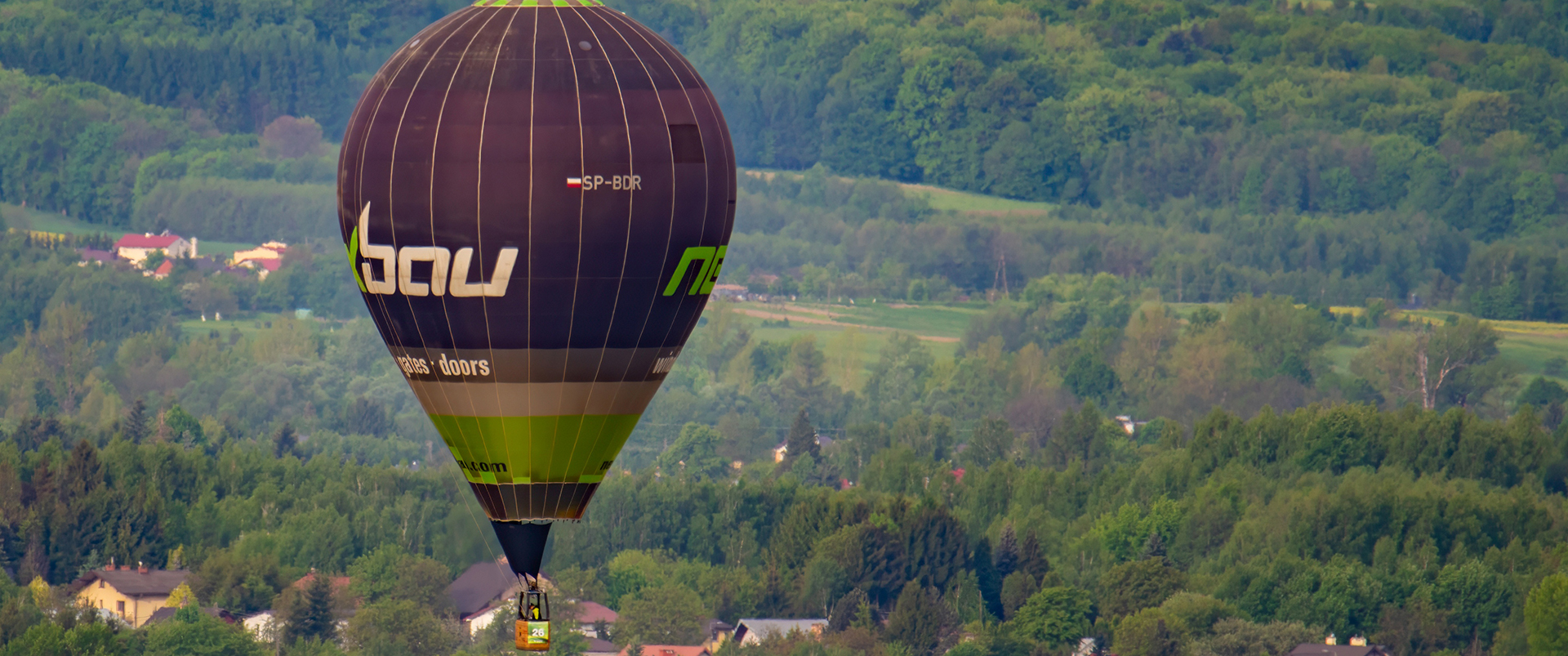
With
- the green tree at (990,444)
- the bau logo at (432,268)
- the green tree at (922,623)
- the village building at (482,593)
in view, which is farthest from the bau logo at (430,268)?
the green tree at (990,444)

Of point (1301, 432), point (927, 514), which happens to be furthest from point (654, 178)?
point (1301, 432)

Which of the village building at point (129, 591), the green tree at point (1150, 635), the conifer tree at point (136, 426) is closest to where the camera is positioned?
the green tree at point (1150, 635)

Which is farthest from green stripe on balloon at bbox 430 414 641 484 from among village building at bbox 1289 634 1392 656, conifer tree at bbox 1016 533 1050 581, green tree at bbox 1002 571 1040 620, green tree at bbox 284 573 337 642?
conifer tree at bbox 1016 533 1050 581

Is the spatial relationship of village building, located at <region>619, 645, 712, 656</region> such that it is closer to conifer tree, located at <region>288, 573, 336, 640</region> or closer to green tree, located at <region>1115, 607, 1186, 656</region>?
conifer tree, located at <region>288, 573, 336, 640</region>

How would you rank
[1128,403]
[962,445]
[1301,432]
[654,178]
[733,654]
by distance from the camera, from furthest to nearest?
[1128,403], [962,445], [1301,432], [733,654], [654,178]

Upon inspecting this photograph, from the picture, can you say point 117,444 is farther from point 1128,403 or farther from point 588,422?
point 588,422

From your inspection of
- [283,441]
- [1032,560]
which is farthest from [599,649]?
[283,441]

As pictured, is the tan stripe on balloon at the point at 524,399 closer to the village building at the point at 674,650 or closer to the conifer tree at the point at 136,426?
the village building at the point at 674,650
